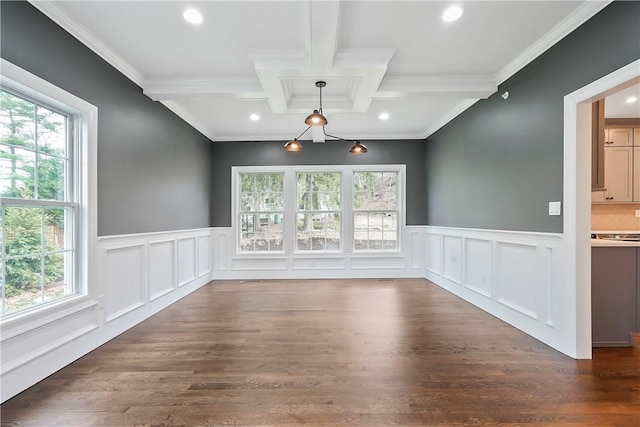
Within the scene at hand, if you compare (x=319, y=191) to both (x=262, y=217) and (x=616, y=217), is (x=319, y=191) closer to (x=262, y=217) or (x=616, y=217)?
(x=262, y=217)

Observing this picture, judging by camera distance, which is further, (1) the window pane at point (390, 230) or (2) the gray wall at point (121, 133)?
(1) the window pane at point (390, 230)

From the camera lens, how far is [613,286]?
8.53 ft

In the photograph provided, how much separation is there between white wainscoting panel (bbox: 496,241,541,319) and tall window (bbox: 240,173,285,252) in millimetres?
3670

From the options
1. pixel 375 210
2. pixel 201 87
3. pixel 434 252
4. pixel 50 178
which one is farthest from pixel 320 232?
pixel 50 178

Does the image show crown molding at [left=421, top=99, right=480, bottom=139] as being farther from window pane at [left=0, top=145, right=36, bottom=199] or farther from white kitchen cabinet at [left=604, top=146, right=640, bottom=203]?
window pane at [left=0, top=145, right=36, bottom=199]

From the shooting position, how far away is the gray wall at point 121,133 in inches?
80.2

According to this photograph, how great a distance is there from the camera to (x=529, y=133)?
2.89 metres

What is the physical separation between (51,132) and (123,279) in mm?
1500

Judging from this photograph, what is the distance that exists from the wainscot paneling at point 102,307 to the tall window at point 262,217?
50.3 inches

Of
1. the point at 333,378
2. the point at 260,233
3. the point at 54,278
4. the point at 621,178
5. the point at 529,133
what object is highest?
the point at 529,133

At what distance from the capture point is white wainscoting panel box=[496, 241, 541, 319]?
9.39 feet

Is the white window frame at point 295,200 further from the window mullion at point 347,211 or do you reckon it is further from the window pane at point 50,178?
the window pane at point 50,178

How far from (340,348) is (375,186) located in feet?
12.0

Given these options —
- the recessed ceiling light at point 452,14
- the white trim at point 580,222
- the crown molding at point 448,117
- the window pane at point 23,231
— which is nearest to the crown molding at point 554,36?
the white trim at point 580,222
